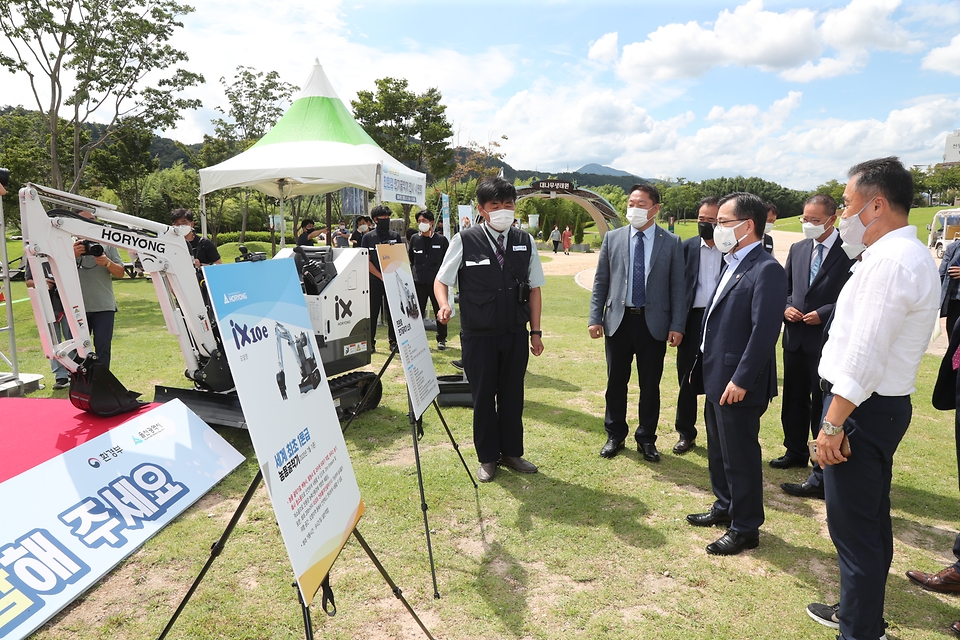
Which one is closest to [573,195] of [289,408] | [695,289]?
[695,289]

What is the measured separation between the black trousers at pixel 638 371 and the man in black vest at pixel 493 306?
0.70m

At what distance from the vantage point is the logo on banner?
5.78 m

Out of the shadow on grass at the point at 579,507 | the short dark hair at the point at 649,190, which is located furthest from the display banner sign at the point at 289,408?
the short dark hair at the point at 649,190

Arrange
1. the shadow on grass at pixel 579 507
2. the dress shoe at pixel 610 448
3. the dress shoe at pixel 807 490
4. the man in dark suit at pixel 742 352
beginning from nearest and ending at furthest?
the man in dark suit at pixel 742 352, the shadow on grass at pixel 579 507, the dress shoe at pixel 807 490, the dress shoe at pixel 610 448

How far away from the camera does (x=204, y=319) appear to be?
5.09m

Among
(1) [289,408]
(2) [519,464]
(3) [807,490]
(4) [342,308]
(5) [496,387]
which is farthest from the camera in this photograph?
(4) [342,308]

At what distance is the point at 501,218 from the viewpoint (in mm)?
3781

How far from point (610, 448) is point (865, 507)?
7.62 ft

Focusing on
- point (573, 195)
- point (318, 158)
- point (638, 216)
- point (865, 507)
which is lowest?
point (865, 507)

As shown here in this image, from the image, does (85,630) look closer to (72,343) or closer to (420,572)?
(420,572)

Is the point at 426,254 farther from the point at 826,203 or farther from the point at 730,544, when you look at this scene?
the point at 730,544

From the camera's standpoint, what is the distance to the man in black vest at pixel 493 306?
12.5 ft

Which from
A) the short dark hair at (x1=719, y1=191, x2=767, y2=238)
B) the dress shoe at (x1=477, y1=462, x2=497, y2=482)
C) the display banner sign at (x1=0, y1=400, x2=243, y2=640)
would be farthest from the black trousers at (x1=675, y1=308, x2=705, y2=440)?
the display banner sign at (x1=0, y1=400, x2=243, y2=640)

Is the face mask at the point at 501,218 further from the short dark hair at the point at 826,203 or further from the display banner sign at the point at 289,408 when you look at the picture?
the short dark hair at the point at 826,203
